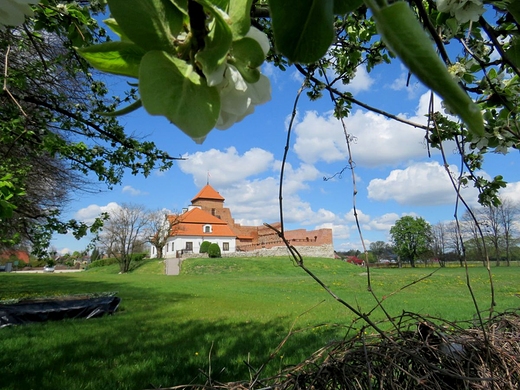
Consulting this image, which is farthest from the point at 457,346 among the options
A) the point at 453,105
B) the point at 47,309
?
the point at 47,309

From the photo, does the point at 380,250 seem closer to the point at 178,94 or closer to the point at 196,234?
the point at 196,234

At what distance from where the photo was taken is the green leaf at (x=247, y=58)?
0.27 m

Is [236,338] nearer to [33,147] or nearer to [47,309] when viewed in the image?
[33,147]

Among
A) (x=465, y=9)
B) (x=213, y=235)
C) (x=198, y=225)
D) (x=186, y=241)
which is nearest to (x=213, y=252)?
(x=186, y=241)

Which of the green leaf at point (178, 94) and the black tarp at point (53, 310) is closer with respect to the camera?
the green leaf at point (178, 94)

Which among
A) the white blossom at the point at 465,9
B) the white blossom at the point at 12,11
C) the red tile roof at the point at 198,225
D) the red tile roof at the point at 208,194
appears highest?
the red tile roof at the point at 208,194

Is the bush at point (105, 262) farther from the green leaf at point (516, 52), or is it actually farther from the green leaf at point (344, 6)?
the green leaf at point (344, 6)

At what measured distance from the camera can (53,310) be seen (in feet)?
23.7

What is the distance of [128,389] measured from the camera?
3.33 metres

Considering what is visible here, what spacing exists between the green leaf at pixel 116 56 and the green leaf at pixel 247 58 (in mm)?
73

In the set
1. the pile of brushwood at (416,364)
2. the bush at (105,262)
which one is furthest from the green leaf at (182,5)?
the bush at (105,262)

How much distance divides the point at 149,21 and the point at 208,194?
1737 inches

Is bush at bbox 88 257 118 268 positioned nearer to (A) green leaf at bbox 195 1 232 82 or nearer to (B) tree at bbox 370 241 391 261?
(B) tree at bbox 370 241 391 261

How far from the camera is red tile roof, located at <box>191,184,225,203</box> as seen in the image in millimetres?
43656
